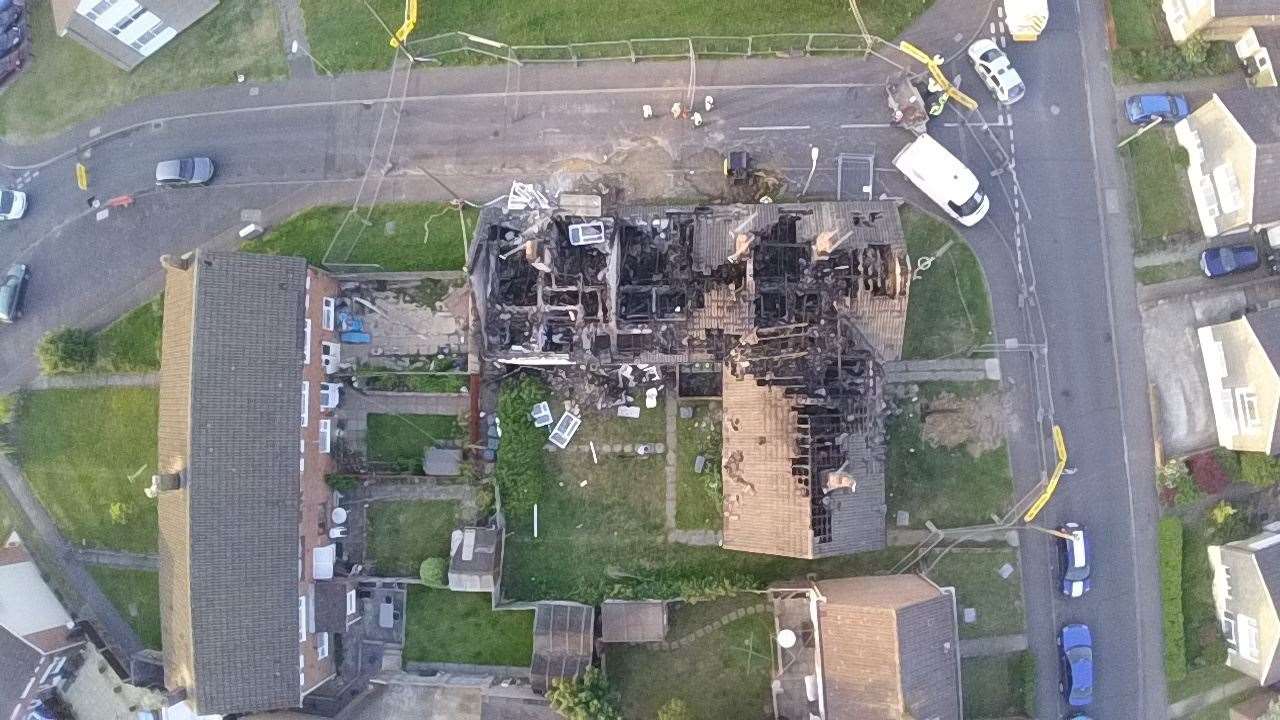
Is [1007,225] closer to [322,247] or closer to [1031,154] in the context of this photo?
[1031,154]

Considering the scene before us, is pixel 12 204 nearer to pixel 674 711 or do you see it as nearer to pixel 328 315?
pixel 328 315

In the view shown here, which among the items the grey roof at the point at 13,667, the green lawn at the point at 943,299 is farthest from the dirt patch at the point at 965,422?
the grey roof at the point at 13,667

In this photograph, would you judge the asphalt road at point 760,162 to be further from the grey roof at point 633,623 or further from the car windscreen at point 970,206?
the grey roof at point 633,623

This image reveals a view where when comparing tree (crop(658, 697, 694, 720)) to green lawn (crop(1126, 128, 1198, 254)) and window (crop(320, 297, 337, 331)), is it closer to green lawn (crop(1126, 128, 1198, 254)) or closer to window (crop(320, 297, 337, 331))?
window (crop(320, 297, 337, 331))

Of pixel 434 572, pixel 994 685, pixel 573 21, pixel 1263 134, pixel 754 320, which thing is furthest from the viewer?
pixel 573 21

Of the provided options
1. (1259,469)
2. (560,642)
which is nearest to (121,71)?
(560,642)

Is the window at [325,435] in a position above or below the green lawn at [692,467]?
above

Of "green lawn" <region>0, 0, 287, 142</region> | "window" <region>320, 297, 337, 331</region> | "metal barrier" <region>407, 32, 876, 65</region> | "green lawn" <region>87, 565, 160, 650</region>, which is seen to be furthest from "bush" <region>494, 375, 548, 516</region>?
Answer: "green lawn" <region>0, 0, 287, 142</region>
